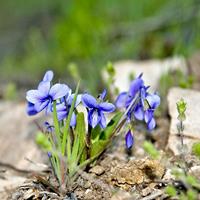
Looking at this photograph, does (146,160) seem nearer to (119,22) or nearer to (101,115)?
(101,115)

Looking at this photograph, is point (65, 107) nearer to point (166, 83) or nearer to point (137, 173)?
point (137, 173)

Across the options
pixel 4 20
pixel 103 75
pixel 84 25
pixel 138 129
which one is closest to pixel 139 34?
pixel 84 25

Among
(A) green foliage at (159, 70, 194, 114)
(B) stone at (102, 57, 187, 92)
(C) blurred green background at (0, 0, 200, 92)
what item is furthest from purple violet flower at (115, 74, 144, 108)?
(C) blurred green background at (0, 0, 200, 92)

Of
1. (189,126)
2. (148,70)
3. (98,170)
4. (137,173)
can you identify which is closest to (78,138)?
(98,170)

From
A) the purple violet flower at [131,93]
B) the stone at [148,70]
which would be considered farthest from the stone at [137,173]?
the stone at [148,70]

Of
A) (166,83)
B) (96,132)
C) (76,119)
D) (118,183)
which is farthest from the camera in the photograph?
(166,83)

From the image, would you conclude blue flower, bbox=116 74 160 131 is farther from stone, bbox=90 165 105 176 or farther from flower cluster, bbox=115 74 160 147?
stone, bbox=90 165 105 176

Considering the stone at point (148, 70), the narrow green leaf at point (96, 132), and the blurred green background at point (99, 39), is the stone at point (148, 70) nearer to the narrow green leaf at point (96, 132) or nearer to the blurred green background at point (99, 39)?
the blurred green background at point (99, 39)
